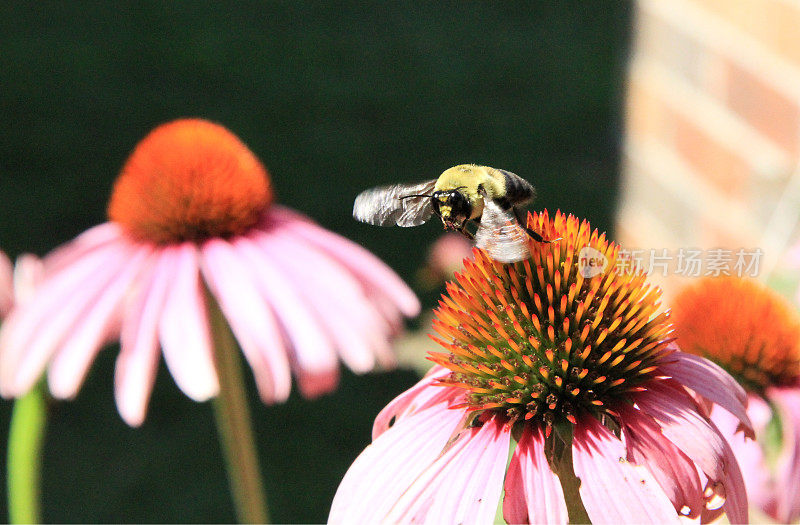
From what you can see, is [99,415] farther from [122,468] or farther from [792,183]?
[792,183]

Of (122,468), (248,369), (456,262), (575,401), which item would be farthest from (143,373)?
(248,369)

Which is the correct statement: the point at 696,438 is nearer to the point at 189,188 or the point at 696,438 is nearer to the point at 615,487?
the point at 615,487

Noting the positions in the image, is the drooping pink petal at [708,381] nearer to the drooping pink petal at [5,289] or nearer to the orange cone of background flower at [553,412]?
the orange cone of background flower at [553,412]

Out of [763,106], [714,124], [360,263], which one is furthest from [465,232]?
[714,124]

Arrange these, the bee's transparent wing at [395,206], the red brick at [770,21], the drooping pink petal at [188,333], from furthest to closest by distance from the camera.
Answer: the red brick at [770,21] → the drooping pink petal at [188,333] → the bee's transparent wing at [395,206]

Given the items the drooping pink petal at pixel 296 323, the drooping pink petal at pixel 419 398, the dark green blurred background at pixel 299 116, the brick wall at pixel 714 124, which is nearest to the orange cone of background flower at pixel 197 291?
the drooping pink petal at pixel 296 323
